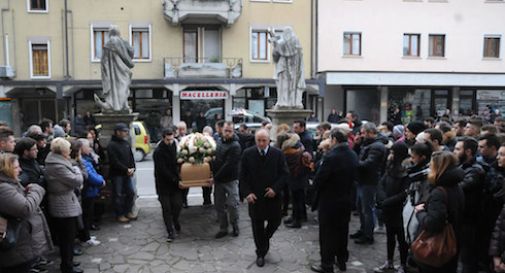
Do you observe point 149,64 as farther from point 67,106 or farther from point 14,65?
point 14,65

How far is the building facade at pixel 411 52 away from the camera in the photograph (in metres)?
25.6

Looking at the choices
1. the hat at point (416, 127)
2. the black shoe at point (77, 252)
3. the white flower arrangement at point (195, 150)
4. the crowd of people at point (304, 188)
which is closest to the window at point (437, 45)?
the crowd of people at point (304, 188)

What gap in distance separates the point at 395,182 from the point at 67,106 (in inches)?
892

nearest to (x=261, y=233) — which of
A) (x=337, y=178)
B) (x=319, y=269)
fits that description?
(x=319, y=269)

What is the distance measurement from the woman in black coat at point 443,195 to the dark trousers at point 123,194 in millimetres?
5368

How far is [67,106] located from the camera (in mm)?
24422

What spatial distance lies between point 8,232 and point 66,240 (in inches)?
54.5

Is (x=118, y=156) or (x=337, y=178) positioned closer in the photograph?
→ (x=337, y=178)

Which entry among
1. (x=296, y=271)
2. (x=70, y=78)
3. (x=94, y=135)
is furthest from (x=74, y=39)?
(x=296, y=271)

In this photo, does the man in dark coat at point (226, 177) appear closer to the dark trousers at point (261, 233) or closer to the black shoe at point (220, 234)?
the black shoe at point (220, 234)

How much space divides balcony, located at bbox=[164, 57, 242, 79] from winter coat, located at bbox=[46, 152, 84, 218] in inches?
728

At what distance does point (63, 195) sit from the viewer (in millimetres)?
5621

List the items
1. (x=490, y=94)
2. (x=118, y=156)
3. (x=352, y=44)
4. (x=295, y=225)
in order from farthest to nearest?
(x=490, y=94), (x=352, y=44), (x=295, y=225), (x=118, y=156)

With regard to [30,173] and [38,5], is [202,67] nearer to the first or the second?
[38,5]
